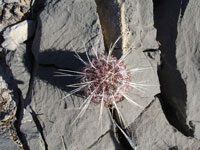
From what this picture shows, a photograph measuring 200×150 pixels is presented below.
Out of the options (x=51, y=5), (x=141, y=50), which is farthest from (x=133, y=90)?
(x=51, y=5)

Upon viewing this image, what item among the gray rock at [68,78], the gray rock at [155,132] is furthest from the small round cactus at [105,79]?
the gray rock at [155,132]

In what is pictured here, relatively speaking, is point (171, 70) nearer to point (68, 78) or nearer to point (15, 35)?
point (68, 78)

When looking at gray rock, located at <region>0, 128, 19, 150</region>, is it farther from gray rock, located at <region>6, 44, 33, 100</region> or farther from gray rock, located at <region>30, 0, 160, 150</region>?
gray rock, located at <region>6, 44, 33, 100</region>

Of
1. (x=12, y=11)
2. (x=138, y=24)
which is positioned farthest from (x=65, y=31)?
(x=138, y=24)

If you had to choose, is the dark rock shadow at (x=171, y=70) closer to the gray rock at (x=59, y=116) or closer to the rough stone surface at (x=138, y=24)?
the rough stone surface at (x=138, y=24)

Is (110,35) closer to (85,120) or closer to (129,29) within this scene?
(129,29)
